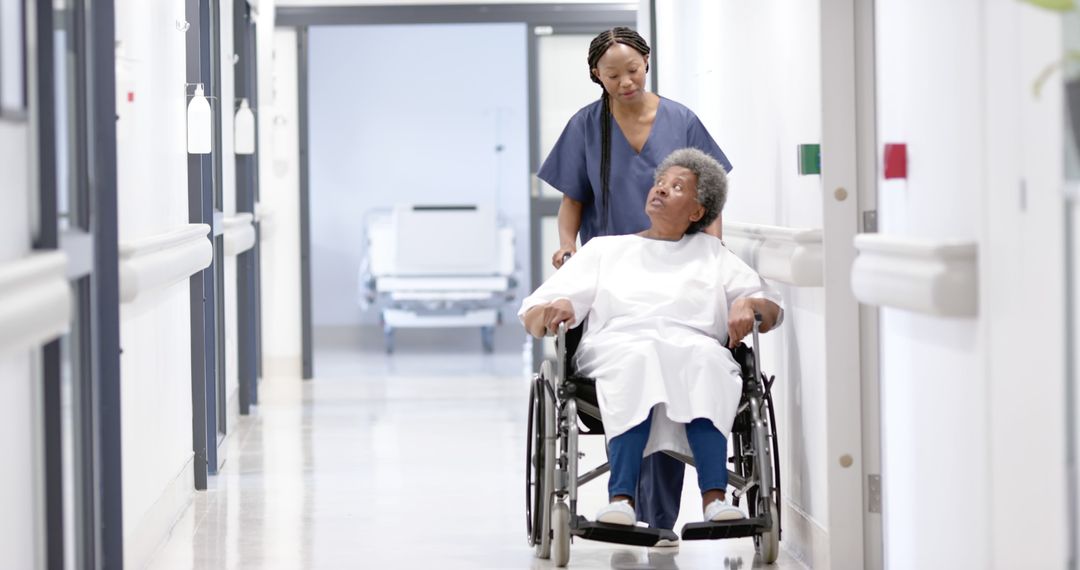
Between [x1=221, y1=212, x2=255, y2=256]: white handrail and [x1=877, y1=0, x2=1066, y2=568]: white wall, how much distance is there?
3.12 m

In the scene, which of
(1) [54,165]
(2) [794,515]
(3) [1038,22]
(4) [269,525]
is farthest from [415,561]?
(3) [1038,22]

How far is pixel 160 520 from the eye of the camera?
151 inches

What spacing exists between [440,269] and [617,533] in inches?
218

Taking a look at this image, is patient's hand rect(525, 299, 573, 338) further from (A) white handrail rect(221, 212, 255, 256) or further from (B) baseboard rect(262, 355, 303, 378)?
(B) baseboard rect(262, 355, 303, 378)

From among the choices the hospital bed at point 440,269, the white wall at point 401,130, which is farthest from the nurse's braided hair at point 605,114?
the white wall at point 401,130

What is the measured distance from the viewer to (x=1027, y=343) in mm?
2139

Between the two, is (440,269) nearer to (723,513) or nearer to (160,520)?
(160,520)

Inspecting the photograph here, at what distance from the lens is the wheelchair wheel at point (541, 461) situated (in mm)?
3316

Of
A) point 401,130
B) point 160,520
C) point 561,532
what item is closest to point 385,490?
point 160,520

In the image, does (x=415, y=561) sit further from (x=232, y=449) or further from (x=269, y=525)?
(x=232, y=449)

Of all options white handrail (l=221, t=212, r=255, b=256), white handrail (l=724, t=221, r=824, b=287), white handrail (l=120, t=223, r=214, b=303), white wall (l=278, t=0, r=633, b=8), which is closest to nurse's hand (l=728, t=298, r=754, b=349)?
white handrail (l=724, t=221, r=824, b=287)

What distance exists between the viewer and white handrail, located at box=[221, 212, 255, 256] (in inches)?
215

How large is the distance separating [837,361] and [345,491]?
1.93m

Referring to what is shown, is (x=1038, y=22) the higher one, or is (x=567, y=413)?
(x=1038, y=22)
